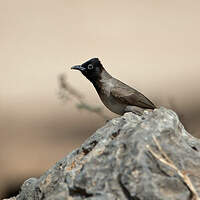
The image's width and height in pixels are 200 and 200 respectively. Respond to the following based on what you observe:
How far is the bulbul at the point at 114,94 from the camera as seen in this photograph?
571 centimetres

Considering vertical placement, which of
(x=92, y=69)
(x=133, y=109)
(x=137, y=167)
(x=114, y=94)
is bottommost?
(x=133, y=109)

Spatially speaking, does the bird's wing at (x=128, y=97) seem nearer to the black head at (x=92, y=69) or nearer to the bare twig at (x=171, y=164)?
the black head at (x=92, y=69)

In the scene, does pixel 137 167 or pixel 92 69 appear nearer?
pixel 137 167

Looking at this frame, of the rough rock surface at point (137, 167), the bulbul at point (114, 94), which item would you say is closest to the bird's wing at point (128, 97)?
the bulbul at point (114, 94)

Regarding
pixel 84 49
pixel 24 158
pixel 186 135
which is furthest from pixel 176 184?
pixel 84 49

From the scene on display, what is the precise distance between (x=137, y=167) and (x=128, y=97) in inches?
116

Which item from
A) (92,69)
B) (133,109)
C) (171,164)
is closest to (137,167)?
(171,164)

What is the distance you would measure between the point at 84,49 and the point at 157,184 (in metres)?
9.71

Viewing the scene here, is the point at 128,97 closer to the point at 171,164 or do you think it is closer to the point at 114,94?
the point at 114,94

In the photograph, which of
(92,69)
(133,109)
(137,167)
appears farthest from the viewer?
(92,69)

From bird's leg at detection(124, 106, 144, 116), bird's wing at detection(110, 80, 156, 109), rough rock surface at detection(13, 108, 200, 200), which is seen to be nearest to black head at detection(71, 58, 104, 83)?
bird's wing at detection(110, 80, 156, 109)

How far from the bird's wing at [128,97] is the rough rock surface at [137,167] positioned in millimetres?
2442

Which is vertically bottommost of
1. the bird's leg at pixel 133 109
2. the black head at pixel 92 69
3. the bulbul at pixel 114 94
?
the bird's leg at pixel 133 109

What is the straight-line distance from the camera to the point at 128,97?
19.0 ft
